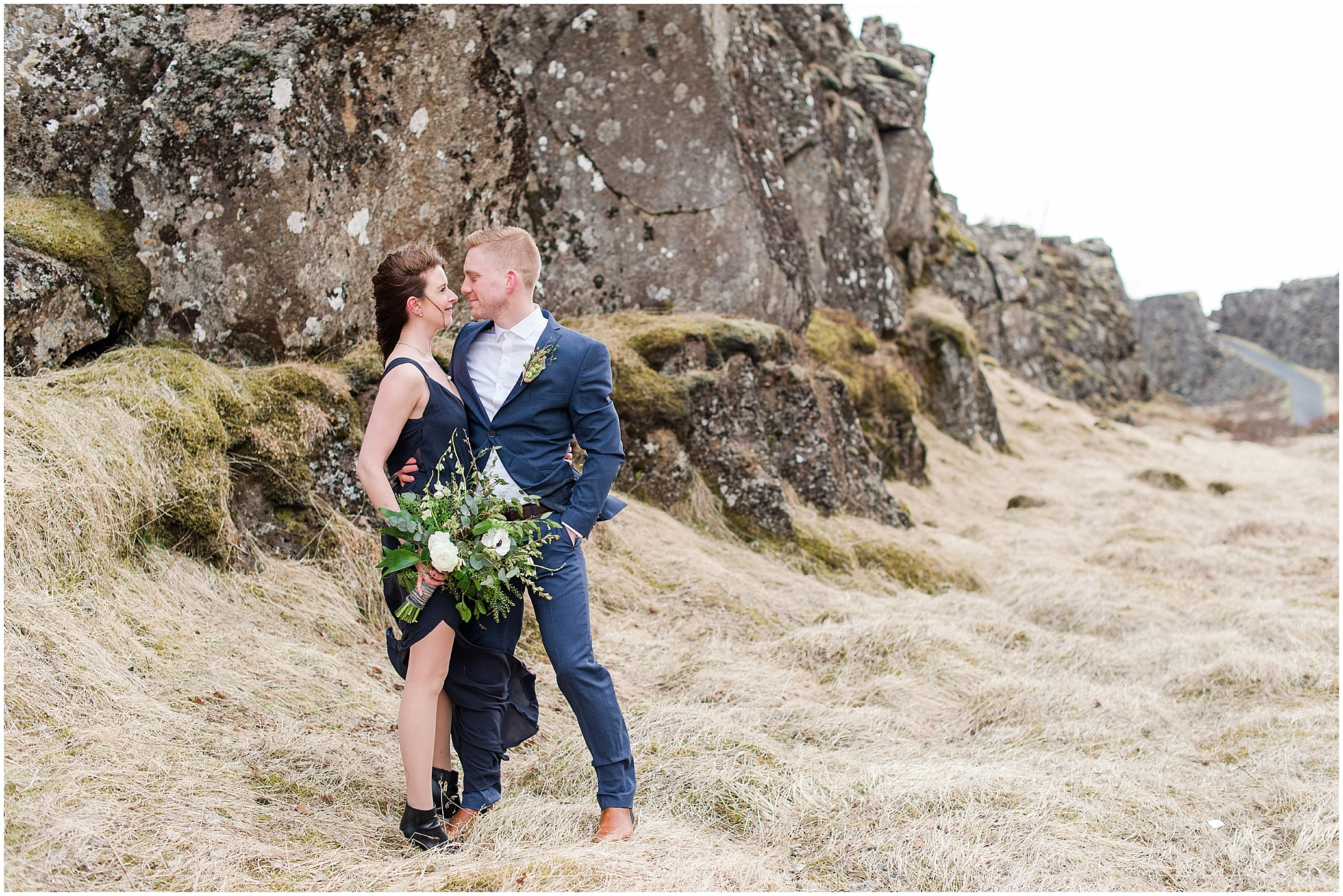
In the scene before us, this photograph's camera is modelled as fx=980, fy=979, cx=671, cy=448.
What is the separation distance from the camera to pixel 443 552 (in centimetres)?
306

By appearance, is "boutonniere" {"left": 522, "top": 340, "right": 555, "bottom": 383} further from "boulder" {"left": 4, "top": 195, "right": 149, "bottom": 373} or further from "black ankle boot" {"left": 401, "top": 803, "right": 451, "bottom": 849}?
"boulder" {"left": 4, "top": 195, "right": 149, "bottom": 373}

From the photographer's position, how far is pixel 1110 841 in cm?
375

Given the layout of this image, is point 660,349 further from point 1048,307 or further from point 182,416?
point 1048,307

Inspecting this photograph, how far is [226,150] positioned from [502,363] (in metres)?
3.30

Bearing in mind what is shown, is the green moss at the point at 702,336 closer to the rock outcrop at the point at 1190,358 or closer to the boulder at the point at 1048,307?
the boulder at the point at 1048,307

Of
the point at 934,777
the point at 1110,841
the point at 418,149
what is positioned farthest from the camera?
the point at 418,149

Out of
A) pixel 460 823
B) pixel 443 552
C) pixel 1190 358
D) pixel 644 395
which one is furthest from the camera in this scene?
pixel 1190 358

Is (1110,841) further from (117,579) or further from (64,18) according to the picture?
(64,18)

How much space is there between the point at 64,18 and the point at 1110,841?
6867 millimetres

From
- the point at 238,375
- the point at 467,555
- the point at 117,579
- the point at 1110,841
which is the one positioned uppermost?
the point at 238,375

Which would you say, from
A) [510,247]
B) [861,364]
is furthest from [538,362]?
[861,364]

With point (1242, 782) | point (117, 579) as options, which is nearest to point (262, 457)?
point (117, 579)

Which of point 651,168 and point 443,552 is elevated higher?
point 651,168

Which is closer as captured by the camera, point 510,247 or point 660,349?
point 510,247
